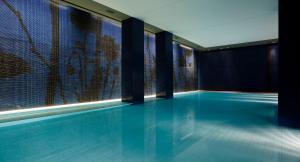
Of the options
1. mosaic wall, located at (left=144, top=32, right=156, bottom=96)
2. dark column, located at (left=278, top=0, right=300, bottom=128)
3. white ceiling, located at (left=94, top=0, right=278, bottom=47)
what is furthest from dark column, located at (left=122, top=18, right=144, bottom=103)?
dark column, located at (left=278, top=0, right=300, bottom=128)

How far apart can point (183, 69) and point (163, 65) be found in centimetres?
327

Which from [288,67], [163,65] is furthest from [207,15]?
[288,67]

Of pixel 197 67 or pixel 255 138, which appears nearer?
pixel 255 138

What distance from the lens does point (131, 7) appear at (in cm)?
445

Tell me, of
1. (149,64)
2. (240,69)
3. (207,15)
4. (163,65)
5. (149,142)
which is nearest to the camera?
(149,142)

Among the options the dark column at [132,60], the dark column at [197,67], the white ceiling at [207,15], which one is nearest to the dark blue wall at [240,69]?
the dark column at [197,67]

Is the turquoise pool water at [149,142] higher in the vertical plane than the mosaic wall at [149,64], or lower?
lower

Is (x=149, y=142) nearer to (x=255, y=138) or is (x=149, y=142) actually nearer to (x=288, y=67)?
(x=255, y=138)

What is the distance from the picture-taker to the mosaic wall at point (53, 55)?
345 cm

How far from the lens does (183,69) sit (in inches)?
377

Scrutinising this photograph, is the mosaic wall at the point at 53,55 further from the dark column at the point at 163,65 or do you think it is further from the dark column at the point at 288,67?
the dark column at the point at 288,67

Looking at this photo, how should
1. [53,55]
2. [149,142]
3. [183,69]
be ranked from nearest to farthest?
1. [149,142]
2. [53,55]
3. [183,69]

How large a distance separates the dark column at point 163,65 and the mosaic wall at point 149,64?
1.29ft

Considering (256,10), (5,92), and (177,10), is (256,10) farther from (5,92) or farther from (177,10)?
(5,92)
